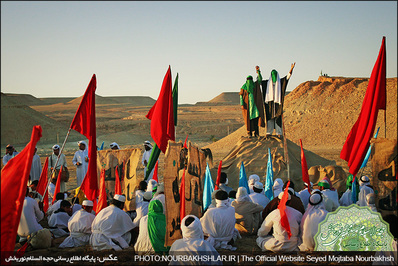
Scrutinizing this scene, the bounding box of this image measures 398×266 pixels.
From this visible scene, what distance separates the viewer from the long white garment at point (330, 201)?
8.28 meters

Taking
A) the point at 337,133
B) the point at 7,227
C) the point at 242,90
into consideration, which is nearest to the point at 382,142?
the point at 7,227

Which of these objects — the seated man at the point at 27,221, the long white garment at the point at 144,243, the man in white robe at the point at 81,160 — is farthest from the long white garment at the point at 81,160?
the long white garment at the point at 144,243

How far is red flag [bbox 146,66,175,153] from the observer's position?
8.02 meters

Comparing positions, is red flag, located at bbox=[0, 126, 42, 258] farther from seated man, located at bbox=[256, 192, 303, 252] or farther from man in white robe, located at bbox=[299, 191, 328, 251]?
man in white robe, located at bbox=[299, 191, 328, 251]

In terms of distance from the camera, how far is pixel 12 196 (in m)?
5.37

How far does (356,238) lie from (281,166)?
27.0 feet

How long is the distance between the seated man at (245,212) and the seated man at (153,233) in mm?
1890

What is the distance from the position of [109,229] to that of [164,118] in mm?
2336

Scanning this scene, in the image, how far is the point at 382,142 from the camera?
18.4ft

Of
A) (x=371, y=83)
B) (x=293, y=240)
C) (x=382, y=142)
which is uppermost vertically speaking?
(x=371, y=83)

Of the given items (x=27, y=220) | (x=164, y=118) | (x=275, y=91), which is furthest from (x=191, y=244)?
Answer: (x=275, y=91)

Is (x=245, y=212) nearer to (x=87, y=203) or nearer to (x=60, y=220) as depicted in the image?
(x=87, y=203)

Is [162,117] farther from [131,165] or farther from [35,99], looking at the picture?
[35,99]

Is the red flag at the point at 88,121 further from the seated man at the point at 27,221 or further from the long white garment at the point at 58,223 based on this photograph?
the seated man at the point at 27,221
